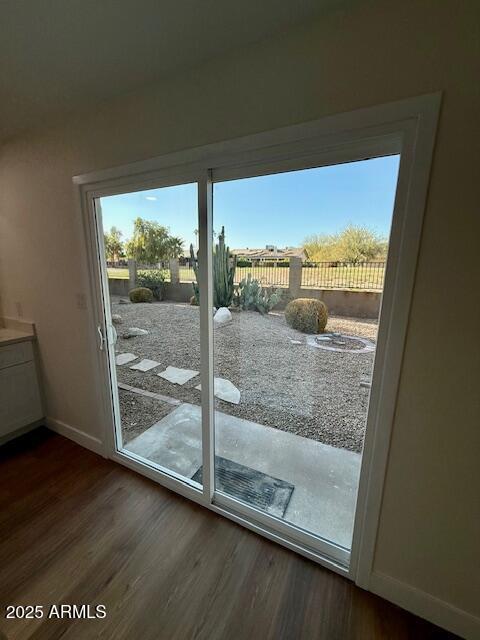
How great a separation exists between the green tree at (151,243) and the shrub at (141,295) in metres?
0.19

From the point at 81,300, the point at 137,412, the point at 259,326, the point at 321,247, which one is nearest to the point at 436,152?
the point at 321,247

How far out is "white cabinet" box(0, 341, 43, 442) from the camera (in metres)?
2.10

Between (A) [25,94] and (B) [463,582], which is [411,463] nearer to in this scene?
(B) [463,582]

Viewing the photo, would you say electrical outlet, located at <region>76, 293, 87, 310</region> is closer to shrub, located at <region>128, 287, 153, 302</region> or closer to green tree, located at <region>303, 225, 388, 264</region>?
shrub, located at <region>128, 287, 153, 302</region>

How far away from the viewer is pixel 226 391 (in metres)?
1.67

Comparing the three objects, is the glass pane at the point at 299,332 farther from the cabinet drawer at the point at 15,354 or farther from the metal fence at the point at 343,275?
the cabinet drawer at the point at 15,354

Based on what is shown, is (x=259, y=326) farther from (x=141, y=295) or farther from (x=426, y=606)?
(x=426, y=606)

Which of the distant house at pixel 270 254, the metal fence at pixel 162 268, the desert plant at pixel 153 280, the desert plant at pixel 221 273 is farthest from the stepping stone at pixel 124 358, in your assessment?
the distant house at pixel 270 254

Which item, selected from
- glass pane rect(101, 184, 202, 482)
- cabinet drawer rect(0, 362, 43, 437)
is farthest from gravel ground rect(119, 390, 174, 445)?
cabinet drawer rect(0, 362, 43, 437)

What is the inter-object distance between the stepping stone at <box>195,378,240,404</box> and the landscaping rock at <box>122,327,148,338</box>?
2.00ft

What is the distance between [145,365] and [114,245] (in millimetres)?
879

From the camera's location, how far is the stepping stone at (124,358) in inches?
78.3

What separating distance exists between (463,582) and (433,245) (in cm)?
137

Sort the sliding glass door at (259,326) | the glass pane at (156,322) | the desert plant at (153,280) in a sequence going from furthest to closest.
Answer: the desert plant at (153,280), the glass pane at (156,322), the sliding glass door at (259,326)
